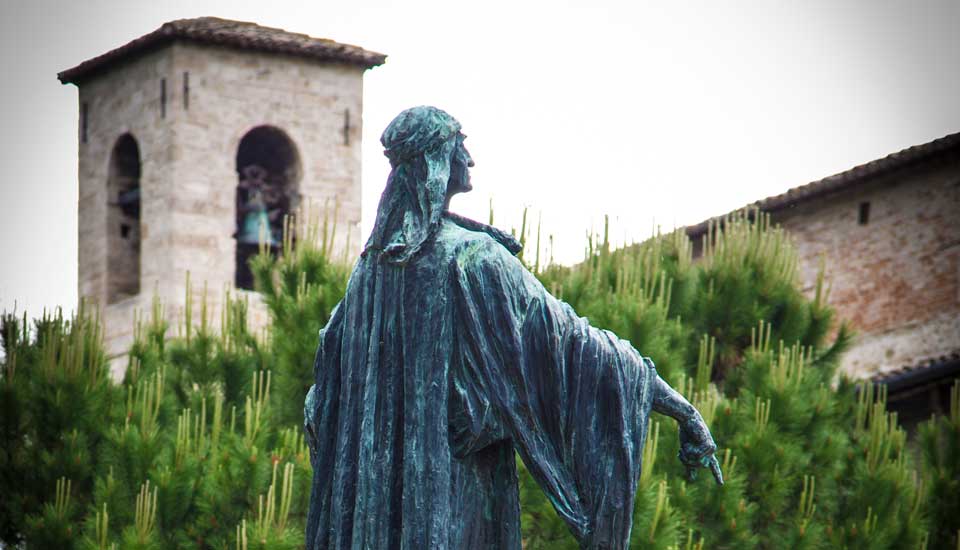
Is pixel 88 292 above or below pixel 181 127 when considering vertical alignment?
below

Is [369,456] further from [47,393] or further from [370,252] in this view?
[47,393]

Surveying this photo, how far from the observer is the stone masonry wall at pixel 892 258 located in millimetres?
30266

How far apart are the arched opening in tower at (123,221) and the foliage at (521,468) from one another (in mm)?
16685

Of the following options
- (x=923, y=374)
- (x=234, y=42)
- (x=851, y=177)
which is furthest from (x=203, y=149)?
(x=923, y=374)

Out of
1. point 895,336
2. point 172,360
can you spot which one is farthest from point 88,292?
point 172,360

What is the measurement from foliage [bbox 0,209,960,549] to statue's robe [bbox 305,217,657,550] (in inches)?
310

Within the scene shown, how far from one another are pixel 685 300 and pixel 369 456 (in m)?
13.6

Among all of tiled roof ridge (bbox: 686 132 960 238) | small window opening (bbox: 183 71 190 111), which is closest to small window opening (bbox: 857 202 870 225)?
tiled roof ridge (bbox: 686 132 960 238)

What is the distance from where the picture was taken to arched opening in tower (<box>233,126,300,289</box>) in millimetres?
35781

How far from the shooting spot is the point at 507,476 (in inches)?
244

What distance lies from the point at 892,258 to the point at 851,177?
1.35m

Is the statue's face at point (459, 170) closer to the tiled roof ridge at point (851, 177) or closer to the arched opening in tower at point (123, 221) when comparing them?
the tiled roof ridge at point (851, 177)

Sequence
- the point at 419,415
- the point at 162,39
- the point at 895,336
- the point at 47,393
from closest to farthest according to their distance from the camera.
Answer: the point at 419,415
the point at 47,393
the point at 895,336
the point at 162,39

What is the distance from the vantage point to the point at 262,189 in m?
36.5
